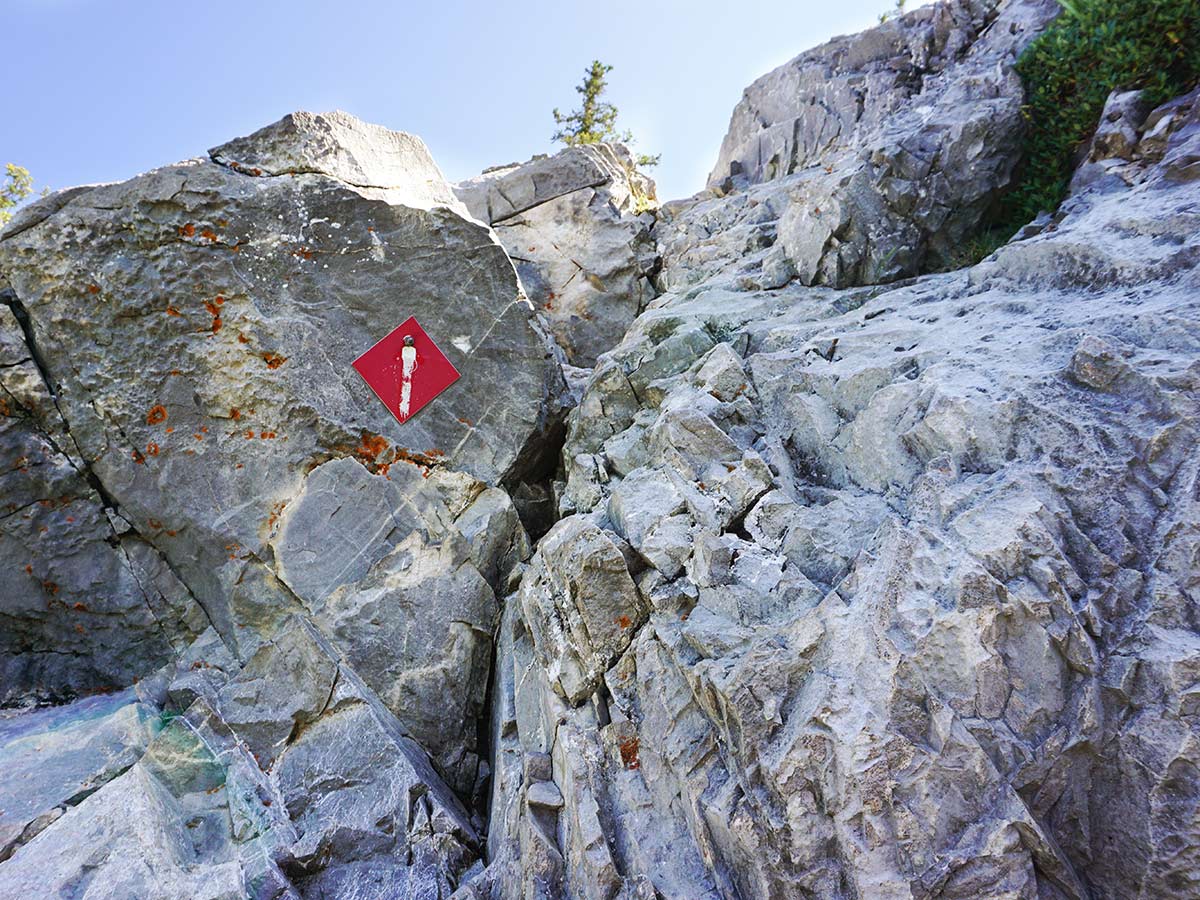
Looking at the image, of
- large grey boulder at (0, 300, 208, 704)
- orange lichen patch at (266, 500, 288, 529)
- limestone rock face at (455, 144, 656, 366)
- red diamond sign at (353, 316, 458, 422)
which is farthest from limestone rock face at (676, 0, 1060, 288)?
large grey boulder at (0, 300, 208, 704)

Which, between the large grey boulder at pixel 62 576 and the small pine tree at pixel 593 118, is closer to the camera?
the large grey boulder at pixel 62 576

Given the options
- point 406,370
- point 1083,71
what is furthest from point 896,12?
point 406,370

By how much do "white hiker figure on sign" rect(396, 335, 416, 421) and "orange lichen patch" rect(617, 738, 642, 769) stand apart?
5.39 meters

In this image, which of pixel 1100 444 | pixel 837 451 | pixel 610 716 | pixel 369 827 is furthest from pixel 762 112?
pixel 369 827

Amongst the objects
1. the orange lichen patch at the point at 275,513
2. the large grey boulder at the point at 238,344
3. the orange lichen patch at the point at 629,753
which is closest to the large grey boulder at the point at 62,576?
the large grey boulder at the point at 238,344

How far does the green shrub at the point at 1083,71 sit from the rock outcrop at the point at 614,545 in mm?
433

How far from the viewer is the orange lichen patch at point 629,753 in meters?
6.13

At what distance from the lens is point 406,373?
9625 millimetres

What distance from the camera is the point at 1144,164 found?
840cm

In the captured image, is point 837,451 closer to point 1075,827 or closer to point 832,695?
point 832,695

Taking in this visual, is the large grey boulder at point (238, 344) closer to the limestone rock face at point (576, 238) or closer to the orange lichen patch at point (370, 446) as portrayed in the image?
the orange lichen patch at point (370, 446)

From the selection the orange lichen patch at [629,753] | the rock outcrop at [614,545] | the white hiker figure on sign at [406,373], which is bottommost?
the orange lichen patch at [629,753]

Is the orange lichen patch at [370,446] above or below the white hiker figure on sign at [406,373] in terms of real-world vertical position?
below

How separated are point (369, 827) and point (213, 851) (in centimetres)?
141
